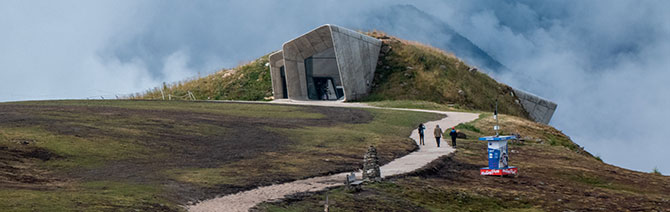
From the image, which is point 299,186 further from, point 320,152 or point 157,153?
point 320,152

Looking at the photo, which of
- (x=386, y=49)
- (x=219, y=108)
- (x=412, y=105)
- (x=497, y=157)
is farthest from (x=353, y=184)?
(x=386, y=49)

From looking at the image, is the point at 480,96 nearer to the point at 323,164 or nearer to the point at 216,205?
the point at 323,164

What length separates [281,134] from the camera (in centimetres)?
4166

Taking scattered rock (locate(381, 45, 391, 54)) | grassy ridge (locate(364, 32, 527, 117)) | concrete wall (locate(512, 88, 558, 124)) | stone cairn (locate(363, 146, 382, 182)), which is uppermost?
scattered rock (locate(381, 45, 391, 54))

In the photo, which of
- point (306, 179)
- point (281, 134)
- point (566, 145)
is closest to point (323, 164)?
point (306, 179)

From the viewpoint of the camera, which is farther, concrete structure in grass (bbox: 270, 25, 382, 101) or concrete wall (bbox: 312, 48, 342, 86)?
concrete wall (bbox: 312, 48, 342, 86)

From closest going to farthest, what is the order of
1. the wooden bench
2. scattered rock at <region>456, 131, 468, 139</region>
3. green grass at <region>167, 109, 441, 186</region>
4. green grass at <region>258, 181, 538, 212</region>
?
green grass at <region>258, 181, 538, 212</region>
the wooden bench
green grass at <region>167, 109, 441, 186</region>
scattered rock at <region>456, 131, 468, 139</region>

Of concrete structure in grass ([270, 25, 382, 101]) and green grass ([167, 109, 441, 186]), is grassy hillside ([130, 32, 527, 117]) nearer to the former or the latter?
concrete structure in grass ([270, 25, 382, 101])

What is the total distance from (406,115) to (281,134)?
809 inches

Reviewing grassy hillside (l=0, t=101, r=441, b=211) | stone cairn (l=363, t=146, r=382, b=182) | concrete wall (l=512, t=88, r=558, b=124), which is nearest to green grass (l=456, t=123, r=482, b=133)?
grassy hillside (l=0, t=101, r=441, b=211)

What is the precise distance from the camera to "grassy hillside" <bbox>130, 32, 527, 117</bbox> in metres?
82.1

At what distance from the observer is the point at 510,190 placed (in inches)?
1147

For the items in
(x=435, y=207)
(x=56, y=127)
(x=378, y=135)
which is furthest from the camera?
(x=378, y=135)

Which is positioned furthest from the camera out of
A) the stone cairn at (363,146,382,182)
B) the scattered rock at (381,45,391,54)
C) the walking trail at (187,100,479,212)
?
the scattered rock at (381,45,391,54)
